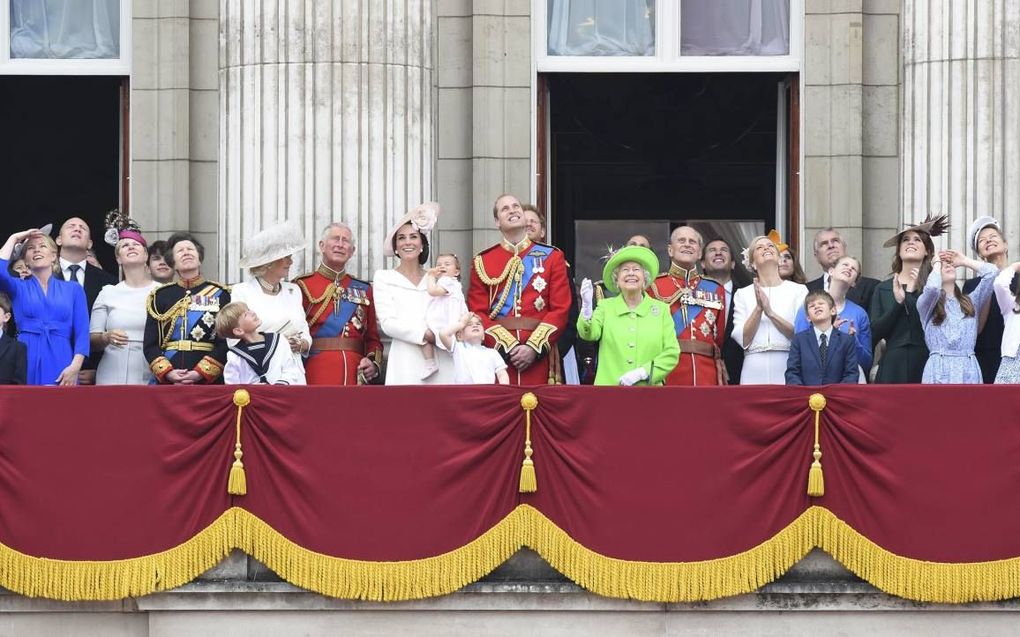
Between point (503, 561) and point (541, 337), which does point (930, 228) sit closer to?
point (541, 337)

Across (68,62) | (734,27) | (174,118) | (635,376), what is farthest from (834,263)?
(68,62)

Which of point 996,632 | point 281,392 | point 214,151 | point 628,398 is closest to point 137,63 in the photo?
point 214,151

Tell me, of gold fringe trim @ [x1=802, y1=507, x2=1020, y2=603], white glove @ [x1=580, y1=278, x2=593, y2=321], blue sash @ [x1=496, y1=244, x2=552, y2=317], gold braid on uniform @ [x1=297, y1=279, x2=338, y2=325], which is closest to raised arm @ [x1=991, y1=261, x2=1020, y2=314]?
gold fringe trim @ [x1=802, y1=507, x2=1020, y2=603]

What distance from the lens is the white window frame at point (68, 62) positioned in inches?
680

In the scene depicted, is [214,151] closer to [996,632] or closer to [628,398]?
[628,398]

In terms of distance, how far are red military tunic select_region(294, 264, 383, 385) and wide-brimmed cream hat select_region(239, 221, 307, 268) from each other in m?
0.46

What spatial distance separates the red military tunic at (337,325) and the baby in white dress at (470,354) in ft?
2.81

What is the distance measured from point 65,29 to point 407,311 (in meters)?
4.83

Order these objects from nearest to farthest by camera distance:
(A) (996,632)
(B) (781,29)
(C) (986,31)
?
(A) (996,632) → (C) (986,31) → (B) (781,29)

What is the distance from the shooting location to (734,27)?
17234 millimetres

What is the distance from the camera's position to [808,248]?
17094mm

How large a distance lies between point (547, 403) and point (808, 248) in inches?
170

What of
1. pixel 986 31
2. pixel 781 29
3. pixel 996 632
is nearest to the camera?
pixel 996 632

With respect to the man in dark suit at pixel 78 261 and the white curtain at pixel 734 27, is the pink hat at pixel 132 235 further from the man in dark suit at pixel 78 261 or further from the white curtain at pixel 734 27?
the white curtain at pixel 734 27
